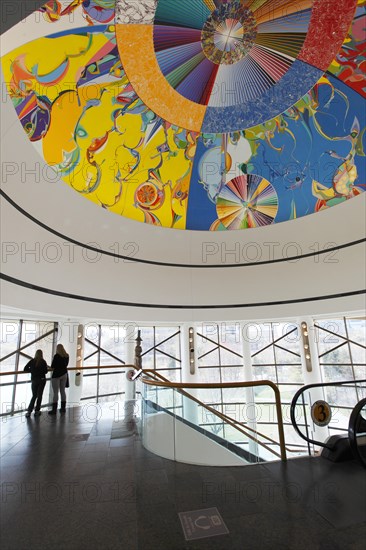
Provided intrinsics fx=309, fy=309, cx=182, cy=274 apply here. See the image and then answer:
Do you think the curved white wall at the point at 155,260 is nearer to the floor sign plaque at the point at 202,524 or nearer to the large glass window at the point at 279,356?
the large glass window at the point at 279,356

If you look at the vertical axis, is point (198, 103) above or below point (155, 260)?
above

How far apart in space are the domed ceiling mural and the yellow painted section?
0.09 feet

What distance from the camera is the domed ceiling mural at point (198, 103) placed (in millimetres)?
7168

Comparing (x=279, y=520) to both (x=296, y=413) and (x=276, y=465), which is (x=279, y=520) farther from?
(x=296, y=413)

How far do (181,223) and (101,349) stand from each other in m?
6.00

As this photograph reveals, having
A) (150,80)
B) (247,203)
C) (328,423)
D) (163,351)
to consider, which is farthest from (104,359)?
(150,80)

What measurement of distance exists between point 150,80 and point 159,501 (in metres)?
9.25

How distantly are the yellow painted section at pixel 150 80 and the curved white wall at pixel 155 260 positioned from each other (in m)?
3.26

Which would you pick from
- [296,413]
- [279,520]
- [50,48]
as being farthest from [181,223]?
[279,520]

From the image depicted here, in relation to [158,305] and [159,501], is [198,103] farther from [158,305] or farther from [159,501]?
[159,501]

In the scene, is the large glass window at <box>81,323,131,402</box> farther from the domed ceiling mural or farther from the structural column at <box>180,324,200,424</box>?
the domed ceiling mural

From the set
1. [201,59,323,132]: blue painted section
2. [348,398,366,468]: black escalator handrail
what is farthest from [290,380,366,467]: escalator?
[201,59,323,132]: blue painted section

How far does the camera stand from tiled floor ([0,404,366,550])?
102 inches

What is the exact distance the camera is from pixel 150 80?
8391 mm
